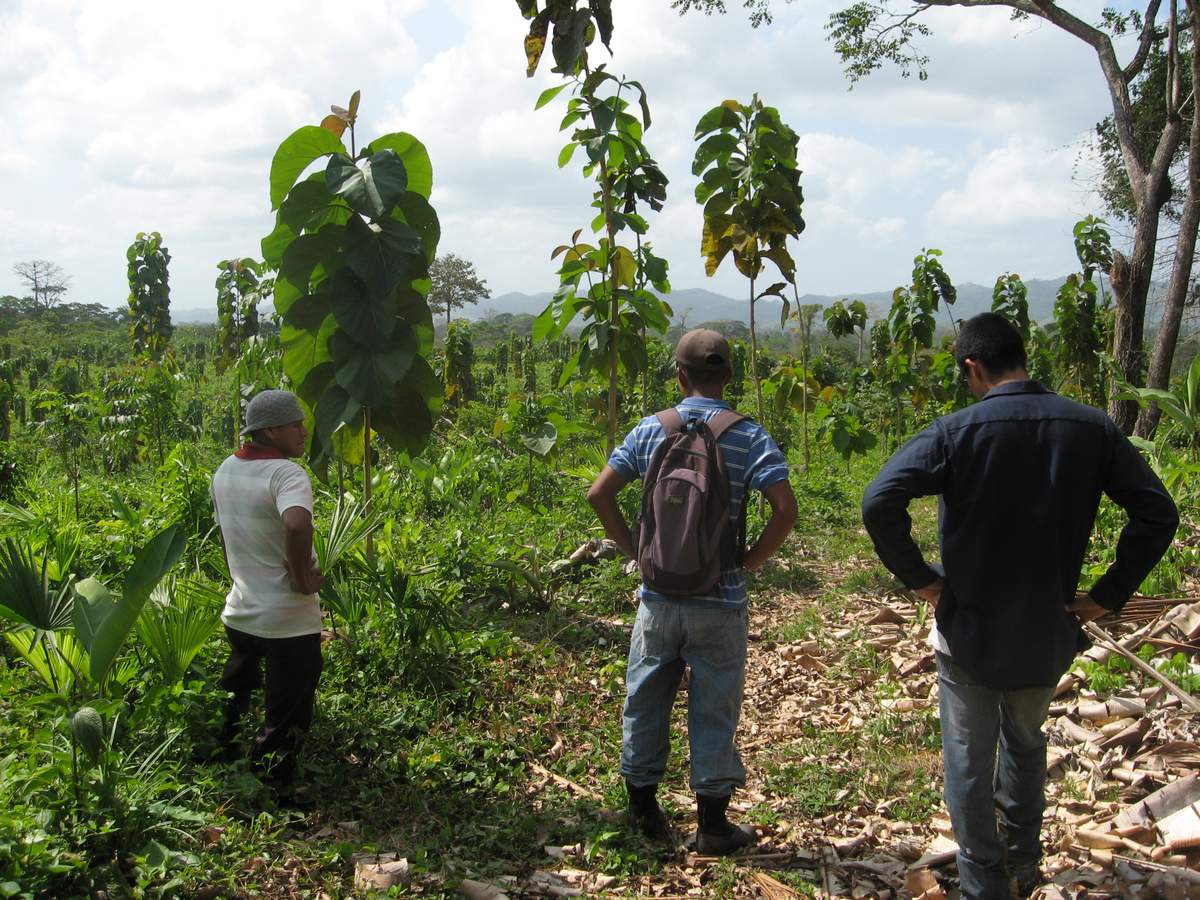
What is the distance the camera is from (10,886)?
2.43 metres

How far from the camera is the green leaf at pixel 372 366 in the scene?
4891mm

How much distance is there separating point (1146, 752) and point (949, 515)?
1972 millimetres

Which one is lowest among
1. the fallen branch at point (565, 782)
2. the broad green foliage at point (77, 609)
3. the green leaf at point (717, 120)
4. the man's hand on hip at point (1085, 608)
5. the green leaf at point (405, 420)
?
the fallen branch at point (565, 782)

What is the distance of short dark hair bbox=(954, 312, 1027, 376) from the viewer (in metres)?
2.81

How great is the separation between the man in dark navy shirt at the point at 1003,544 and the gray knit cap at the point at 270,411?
227 cm

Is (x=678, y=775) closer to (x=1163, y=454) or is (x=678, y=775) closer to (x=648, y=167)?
(x=1163, y=454)

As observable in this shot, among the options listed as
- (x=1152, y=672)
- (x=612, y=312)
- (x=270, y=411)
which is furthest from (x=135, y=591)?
(x=612, y=312)

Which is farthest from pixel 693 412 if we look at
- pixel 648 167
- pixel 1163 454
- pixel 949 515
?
pixel 648 167

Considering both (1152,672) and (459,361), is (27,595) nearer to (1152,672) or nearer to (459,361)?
(1152,672)

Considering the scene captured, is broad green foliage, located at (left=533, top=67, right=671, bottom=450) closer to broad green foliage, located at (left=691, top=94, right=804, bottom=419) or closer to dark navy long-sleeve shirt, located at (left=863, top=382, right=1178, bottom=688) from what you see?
broad green foliage, located at (left=691, top=94, right=804, bottom=419)

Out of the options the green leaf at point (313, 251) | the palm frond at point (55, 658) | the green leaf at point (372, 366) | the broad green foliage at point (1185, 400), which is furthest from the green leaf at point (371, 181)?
the broad green foliage at point (1185, 400)

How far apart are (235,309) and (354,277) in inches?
370

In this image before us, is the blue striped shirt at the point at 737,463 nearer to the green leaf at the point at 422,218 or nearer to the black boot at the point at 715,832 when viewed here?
the black boot at the point at 715,832

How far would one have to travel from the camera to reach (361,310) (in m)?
4.88
